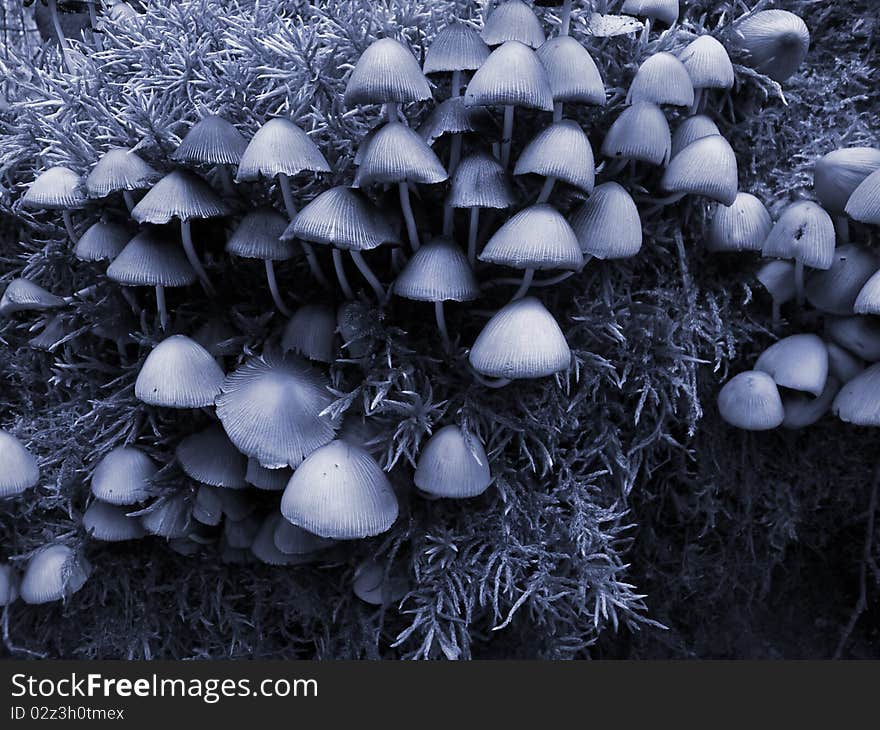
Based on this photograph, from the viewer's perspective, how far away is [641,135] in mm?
1427

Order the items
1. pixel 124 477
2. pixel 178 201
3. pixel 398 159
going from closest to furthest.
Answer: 1. pixel 398 159
2. pixel 178 201
3. pixel 124 477

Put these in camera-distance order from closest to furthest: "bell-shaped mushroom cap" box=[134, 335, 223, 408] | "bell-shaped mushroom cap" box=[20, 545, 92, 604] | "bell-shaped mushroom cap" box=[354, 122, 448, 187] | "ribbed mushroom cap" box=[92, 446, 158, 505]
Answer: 1. "bell-shaped mushroom cap" box=[354, 122, 448, 187]
2. "bell-shaped mushroom cap" box=[134, 335, 223, 408]
3. "ribbed mushroom cap" box=[92, 446, 158, 505]
4. "bell-shaped mushroom cap" box=[20, 545, 92, 604]

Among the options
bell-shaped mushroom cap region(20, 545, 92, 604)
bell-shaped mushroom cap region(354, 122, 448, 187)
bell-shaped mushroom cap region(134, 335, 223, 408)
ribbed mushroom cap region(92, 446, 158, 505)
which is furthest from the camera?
bell-shaped mushroom cap region(20, 545, 92, 604)

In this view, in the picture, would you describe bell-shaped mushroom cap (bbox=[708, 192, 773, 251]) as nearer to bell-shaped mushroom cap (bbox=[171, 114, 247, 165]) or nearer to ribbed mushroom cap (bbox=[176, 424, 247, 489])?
bell-shaped mushroom cap (bbox=[171, 114, 247, 165])

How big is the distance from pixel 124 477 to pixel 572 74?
47.5 inches

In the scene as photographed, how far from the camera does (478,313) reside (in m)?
1.53

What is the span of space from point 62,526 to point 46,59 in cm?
131

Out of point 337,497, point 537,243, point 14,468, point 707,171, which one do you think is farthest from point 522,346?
point 14,468

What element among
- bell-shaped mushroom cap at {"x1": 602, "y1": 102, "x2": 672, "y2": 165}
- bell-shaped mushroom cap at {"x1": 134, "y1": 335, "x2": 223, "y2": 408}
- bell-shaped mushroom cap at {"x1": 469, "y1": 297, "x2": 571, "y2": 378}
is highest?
bell-shaped mushroom cap at {"x1": 602, "y1": 102, "x2": 672, "y2": 165}

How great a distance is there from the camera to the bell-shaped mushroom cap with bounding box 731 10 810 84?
165 centimetres

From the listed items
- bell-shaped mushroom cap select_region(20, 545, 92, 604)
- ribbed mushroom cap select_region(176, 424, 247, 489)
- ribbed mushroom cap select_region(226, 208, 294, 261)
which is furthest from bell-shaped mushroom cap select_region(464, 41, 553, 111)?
bell-shaped mushroom cap select_region(20, 545, 92, 604)

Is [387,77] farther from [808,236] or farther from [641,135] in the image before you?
[808,236]

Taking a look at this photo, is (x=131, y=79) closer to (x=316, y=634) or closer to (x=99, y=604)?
(x=99, y=604)

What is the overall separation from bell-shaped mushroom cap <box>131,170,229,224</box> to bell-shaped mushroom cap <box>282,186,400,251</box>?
0.18 m
